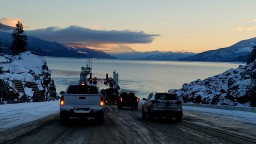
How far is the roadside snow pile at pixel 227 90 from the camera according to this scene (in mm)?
45062

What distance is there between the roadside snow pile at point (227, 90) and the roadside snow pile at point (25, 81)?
24.1 meters

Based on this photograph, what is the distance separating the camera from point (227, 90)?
165 ft

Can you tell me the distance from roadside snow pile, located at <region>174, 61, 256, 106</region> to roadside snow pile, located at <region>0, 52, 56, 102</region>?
24.1 m

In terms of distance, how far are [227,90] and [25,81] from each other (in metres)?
33.1

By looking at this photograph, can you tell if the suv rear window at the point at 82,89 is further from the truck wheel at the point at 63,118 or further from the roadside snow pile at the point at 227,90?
the roadside snow pile at the point at 227,90

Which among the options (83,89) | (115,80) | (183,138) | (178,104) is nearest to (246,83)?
(178,104)

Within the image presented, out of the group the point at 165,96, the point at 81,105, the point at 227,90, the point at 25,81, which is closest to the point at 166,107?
the point at 165,96

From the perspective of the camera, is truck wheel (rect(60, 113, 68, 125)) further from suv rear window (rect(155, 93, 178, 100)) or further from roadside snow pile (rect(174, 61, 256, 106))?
roadside snow pile (rect(174, 61, 256, 106))

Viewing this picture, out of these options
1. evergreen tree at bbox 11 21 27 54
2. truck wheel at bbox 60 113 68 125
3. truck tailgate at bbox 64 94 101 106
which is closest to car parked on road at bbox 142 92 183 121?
truck tailgate at bbox 64 94 101 106

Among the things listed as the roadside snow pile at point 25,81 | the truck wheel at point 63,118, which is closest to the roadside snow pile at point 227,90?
the roadside snow pile at point 25,81

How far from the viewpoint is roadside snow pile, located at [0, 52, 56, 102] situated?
5816 cm

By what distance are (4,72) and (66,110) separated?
50010mm

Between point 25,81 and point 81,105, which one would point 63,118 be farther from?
point 25,81

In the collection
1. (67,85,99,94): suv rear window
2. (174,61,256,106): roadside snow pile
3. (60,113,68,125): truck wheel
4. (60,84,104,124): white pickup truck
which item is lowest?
(174,61,256,106): roadside snow pile
